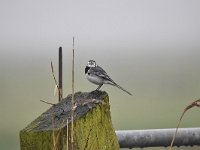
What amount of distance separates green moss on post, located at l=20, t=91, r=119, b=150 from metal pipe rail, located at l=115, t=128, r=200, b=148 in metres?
1.44

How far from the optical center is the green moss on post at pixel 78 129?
2889 mm

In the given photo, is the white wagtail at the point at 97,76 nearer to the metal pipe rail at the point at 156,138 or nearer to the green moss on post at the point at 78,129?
the metal pipe rail at the point at 156,138

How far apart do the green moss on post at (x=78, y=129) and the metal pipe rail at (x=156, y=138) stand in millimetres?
1441

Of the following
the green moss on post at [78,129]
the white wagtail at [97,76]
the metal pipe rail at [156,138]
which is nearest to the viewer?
the green moss on post at [78,129]

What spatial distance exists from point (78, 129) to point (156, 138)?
5.64ft

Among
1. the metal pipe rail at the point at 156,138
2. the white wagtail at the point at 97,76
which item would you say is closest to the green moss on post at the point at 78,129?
the metal pipe rail at the point at 156,138

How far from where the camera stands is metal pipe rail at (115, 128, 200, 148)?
15.0 ft

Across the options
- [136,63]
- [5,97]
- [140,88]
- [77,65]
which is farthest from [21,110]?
[136,63]

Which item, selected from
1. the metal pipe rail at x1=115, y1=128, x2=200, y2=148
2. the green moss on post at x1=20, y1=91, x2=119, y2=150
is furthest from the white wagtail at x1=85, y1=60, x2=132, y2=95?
the green moss on post at x1=20, y1=91, x2=119, y2=150

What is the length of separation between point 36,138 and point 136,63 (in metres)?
37.3

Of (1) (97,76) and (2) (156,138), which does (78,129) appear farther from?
(1) (97,76)

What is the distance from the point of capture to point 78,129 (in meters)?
2.91

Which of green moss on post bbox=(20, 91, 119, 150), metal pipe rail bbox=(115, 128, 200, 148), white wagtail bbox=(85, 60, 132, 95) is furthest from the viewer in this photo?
white wagtail bbox=(85, 60, 132, 95)

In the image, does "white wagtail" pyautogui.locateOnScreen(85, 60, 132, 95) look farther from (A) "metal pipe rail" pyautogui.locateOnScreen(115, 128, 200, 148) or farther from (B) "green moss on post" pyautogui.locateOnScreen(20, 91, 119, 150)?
(B) "green moss on post" pyautogui.locateOnScreen(20, 91, 119, 150)
